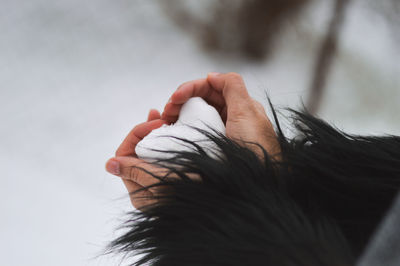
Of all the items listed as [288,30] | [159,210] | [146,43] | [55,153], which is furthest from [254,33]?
[159,210]

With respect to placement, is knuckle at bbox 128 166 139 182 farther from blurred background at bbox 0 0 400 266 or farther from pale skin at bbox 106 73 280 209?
blurred background at bbox 0 0 400 266

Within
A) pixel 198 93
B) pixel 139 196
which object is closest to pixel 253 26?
pixel 198 93

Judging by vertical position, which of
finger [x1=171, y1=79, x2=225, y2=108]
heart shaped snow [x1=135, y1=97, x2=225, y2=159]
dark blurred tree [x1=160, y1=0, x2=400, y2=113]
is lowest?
heart shaped snow [x1=135, y1=97, x2=225, y2=159]

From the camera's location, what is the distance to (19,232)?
496 mm

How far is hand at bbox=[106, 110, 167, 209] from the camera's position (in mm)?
255

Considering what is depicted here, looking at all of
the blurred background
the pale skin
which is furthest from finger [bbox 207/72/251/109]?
the blurred background

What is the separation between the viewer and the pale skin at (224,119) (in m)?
0.27

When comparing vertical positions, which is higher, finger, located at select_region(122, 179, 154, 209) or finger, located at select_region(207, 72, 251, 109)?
finger, located at select_region(207, 72, 251, 109)

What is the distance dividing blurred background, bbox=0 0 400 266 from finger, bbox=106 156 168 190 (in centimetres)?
26

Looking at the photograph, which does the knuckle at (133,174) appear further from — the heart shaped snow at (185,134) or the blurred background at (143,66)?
the blurred background at (143,66)

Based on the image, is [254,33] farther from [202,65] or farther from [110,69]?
[110,69]

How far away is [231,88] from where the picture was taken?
316 mm

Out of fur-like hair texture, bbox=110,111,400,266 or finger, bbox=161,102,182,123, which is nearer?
fur-like hair texture, bbox=110,111,400,266

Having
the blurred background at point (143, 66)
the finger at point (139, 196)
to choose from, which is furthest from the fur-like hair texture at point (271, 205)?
the blurred background at point (143, 66)
